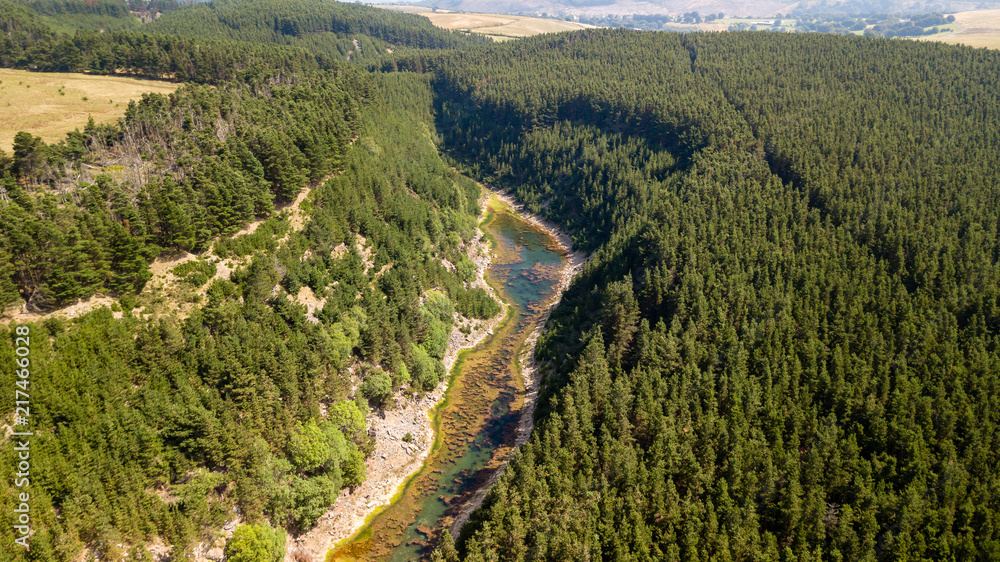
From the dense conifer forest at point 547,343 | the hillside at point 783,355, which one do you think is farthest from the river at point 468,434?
the hillside at point 783,355

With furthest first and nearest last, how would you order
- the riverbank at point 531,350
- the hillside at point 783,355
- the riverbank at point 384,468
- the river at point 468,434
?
the riverbank at point 531,350
the river at point 468,434
the riverbank at point 384,468
the hillside at point 783,355

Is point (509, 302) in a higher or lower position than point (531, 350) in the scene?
higher

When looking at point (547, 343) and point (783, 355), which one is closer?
point (783, 355)

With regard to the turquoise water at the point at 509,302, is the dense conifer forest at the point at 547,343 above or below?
above

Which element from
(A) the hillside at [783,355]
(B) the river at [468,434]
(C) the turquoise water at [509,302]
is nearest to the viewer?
(A) the hillside at [783,355]

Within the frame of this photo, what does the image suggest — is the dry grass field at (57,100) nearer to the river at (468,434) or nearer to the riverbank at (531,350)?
the river at (468,434)

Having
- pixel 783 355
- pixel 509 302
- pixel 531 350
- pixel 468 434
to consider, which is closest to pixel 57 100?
pixel 509 302

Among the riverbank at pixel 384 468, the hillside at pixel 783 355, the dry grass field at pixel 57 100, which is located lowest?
the riverbank at pixel 384 468

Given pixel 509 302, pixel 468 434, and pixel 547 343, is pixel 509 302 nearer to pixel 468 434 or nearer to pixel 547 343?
pixel 547 343
